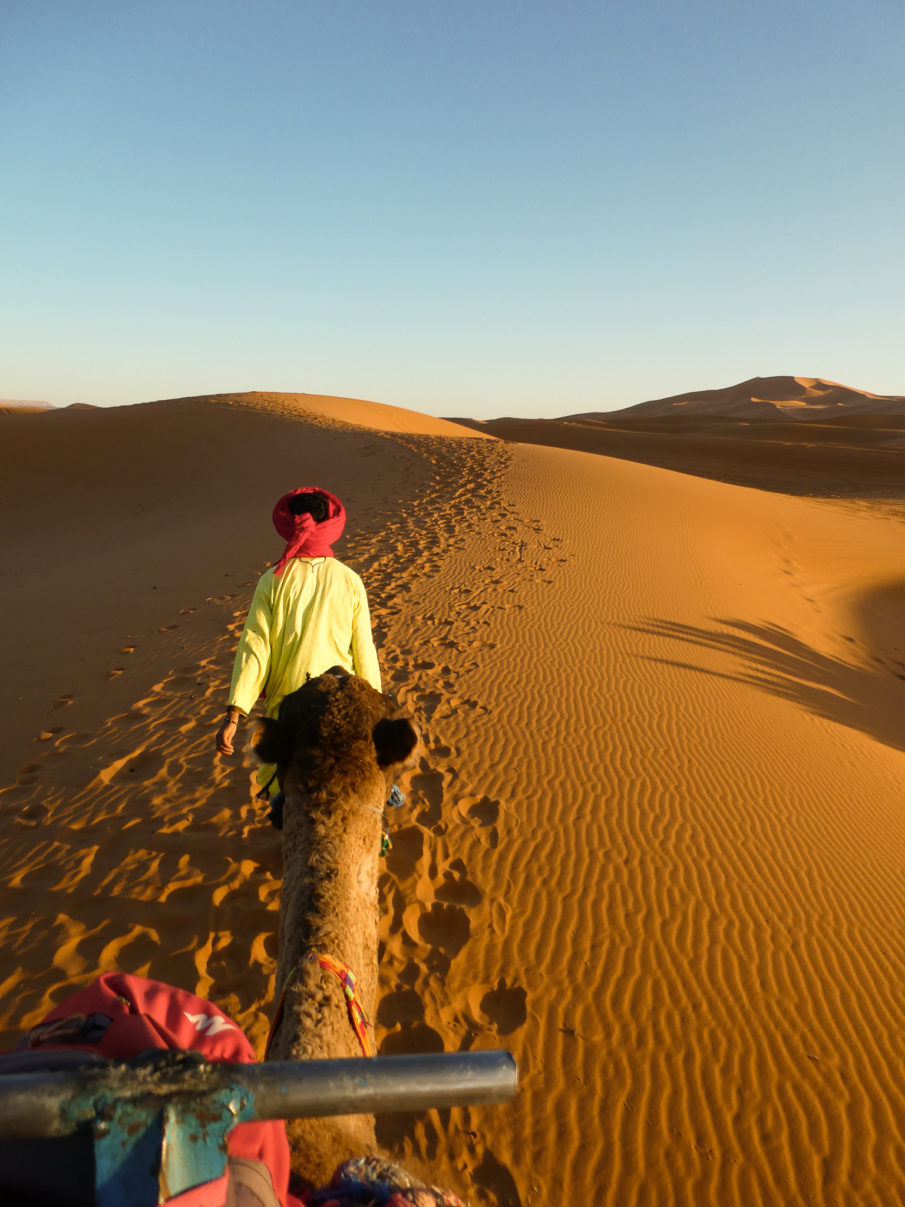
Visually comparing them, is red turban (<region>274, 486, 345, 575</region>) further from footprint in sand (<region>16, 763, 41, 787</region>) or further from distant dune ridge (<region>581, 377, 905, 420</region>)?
distant dune ridge (<region>581, 377, 905, 420</region>)


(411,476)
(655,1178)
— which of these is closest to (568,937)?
(655,1178)

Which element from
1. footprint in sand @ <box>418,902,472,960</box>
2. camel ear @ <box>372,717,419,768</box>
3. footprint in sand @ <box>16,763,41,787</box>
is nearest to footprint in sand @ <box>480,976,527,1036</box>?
footprint in sand @ <box>418,902,472,960</box>

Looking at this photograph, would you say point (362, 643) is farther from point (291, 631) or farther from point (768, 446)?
point (768, 446)

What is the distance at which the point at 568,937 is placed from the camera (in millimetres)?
3861

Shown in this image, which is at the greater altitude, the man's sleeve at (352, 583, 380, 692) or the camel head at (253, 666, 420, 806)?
the camel head at (253, 666, 420, 806)

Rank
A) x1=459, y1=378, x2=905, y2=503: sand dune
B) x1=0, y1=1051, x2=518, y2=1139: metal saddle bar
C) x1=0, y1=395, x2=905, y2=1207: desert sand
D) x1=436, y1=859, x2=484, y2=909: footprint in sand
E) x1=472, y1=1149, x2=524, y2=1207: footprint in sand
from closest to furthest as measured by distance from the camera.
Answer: x1=0, y1=1051, x2=518, y2=1139: metal saddle bar
x1=472, y1=1149, x2=524, y2=1207: footprint in sand
x1=0, y1=395, x2=905, y2=1207: desert sand
x1=436, y1=859, x2=484, y2=909: footprint in sand
x1=459, y1=378, x2=905, y2=503: sand dune

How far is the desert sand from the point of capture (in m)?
2.95

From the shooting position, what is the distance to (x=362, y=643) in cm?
311

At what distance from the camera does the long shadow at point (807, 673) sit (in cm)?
792

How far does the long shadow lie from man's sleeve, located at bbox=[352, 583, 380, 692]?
573 cm

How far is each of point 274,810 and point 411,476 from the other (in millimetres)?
18560

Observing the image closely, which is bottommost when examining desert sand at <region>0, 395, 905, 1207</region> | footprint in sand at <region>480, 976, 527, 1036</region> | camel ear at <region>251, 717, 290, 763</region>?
desert sand at <region>0, 395, 905, 1207</region>

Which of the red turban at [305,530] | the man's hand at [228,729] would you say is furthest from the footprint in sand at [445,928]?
the red turban at [305,530]

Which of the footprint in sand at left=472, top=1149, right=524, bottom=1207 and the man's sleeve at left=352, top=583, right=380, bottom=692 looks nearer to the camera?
the footprint in sand at left=472, top=1149, right=524, bottom=1207
